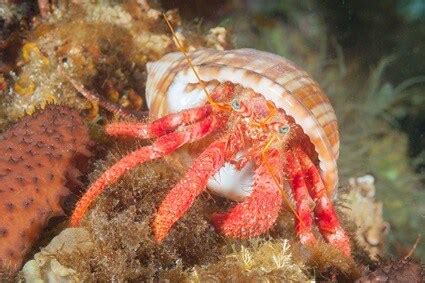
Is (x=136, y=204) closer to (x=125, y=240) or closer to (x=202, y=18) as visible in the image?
(x=125, y=240)

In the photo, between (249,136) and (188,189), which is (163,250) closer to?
(188,189)

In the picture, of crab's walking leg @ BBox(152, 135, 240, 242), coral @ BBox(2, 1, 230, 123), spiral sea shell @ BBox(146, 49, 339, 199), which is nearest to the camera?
crab's walking leg @ BBox(152, 135, 240, 242)

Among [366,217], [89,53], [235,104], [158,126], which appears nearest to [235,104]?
[235,104]

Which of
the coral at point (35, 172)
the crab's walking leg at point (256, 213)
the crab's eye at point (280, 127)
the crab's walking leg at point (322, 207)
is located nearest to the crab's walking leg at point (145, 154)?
the coral at point (35, 172)

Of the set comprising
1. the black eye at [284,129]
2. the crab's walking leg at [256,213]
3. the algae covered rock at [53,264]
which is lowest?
the crab's walking leg at [256,213]

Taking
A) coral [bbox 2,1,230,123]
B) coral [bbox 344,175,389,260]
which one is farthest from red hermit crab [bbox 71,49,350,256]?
coral [bbox 344,175,389,260]

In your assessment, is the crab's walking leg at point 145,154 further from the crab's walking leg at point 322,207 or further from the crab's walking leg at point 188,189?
the crab's walking leg at point 322,207

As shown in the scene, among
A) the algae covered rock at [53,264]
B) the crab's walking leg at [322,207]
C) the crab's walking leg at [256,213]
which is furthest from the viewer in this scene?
the crab's walking leg at [322,207]

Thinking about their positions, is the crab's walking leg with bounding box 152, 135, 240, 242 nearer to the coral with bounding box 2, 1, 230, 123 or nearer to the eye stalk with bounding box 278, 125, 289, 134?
the eye stalk with bounding box 278, 125, 289, 134
